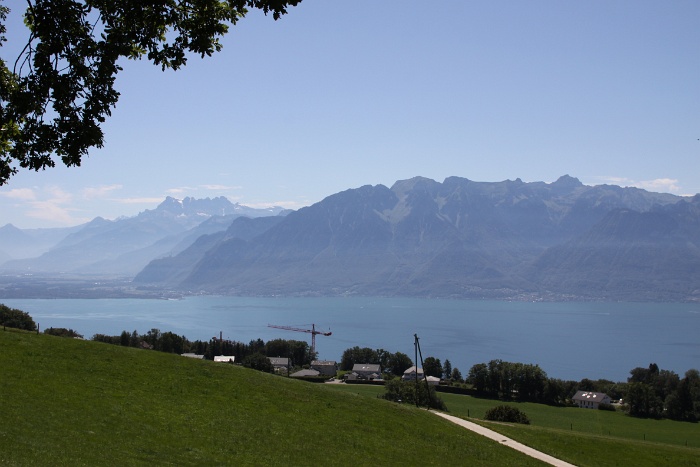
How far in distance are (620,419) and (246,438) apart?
58.2 m

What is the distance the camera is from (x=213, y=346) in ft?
337

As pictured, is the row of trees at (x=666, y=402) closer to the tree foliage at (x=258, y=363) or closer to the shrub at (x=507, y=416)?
the shrub at (x=507, y=416)

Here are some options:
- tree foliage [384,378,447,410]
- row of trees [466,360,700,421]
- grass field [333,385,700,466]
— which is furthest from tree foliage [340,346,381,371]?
tree foliage [384,378,447,410]

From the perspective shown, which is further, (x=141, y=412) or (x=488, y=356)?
(x=488, y=356)

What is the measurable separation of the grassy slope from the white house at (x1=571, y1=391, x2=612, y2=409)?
55950 millimetres

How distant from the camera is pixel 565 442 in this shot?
1341 inches

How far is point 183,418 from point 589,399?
73032 millimetres

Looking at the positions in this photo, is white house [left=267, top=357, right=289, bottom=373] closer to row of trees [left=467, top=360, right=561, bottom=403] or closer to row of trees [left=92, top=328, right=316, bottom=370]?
row of trees [left=92, top=328, right=316, bottom=370]

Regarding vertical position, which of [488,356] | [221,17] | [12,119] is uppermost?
[221,17]

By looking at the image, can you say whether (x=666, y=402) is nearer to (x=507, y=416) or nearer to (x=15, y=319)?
(x=507, y=416)

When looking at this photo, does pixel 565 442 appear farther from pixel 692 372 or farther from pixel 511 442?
pixel 692 372

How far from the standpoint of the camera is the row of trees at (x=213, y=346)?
88.2 meters

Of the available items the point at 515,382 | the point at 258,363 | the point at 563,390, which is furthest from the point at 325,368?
the point at 563,390

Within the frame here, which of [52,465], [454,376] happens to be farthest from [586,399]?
[52,465]
